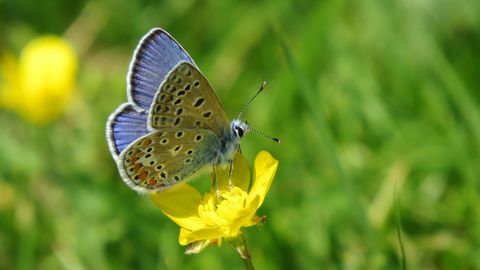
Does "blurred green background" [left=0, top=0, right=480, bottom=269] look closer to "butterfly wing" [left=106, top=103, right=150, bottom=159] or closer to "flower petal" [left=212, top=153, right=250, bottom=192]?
"flower petal" [left=212, top=153, right=250, bottom=192]

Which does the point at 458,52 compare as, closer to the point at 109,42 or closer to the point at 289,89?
the point at 289,89

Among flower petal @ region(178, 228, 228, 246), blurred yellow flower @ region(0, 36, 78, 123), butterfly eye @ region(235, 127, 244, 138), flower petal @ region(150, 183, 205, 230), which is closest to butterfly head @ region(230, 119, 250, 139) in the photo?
butterfly eye @ region(235, 127, 244, 138)

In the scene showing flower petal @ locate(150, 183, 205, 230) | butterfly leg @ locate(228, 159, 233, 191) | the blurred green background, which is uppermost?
butterfly leg @ locate(228, 159, 233, 191)

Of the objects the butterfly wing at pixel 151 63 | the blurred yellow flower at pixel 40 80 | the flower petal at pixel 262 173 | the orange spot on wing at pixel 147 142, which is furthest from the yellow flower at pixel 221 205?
the blurred yellow flower at pixel 40 80

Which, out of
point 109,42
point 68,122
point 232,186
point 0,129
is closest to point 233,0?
point 109,42

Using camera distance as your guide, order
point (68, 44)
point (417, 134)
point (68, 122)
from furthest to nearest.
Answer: point (68, 44)
point (68, 122)
point (417, 134)

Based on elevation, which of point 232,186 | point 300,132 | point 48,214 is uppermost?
point 232,186

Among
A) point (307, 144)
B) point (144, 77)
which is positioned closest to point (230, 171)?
point (144, 77)
